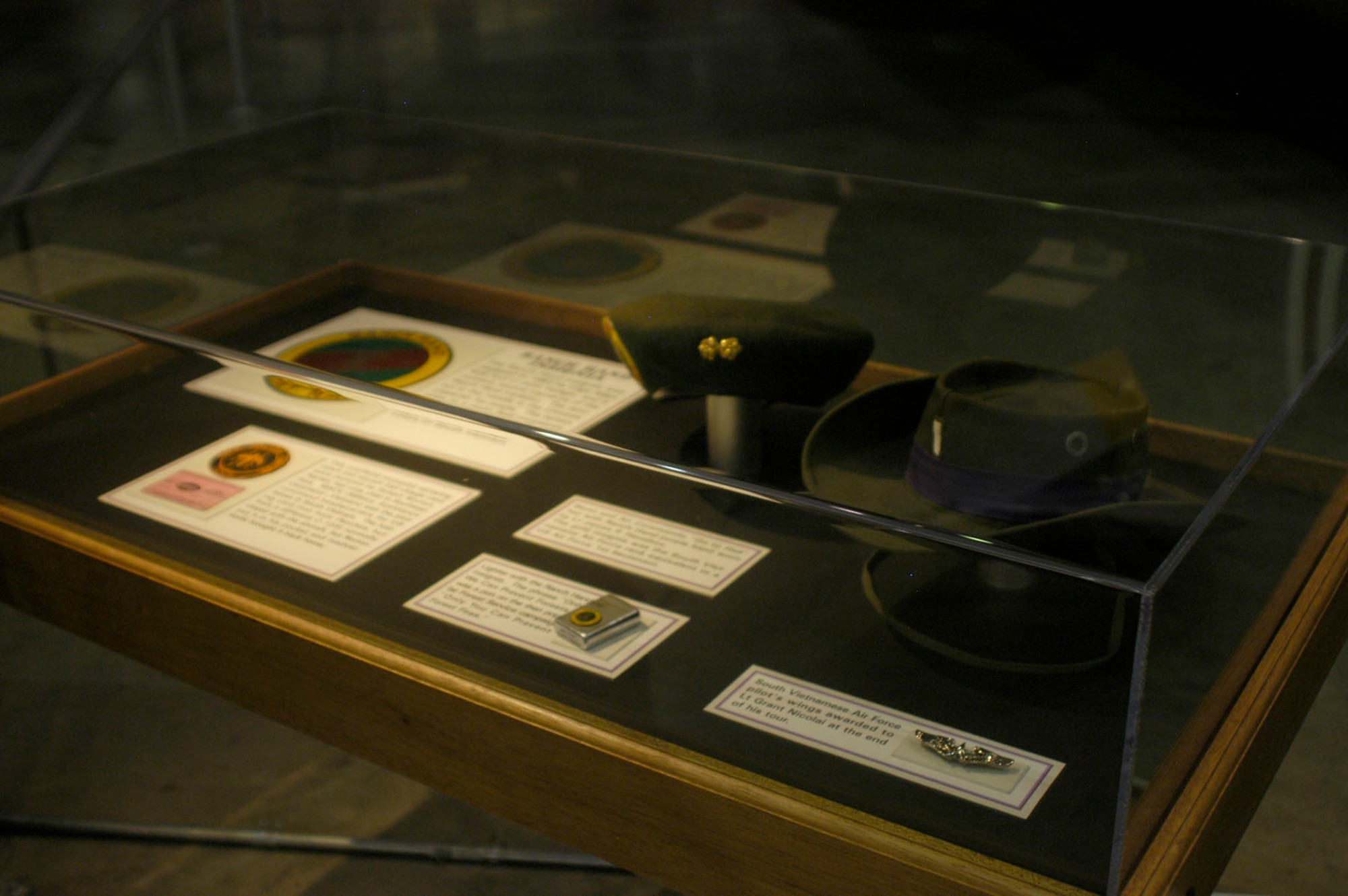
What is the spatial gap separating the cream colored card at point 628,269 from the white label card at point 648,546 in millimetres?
443

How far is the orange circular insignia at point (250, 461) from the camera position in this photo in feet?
3.13

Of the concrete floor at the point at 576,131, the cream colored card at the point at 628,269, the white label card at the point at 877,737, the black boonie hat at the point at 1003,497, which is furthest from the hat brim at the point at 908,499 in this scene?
the concrete floor at the point at 576,131

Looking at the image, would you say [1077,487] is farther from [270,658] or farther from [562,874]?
[562,874]

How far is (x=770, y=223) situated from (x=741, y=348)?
1.81ft

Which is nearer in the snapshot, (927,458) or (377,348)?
(927,458)

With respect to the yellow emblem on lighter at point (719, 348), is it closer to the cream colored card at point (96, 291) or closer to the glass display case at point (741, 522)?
the glass display case at point (741, 522)

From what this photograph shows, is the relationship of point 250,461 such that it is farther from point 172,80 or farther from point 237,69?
point 237,69

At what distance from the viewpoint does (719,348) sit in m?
0.97

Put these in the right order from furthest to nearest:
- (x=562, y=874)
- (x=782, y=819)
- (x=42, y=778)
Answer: (x=42, y=778) < (x=562, y=874) < (x=782, y=819)

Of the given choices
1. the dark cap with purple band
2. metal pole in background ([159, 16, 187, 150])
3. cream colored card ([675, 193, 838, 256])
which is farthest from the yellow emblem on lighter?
metal pole in background ([159, 16, 187, 150])

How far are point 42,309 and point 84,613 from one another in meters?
0.26

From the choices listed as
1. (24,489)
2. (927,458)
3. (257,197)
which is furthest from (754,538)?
(257,197)

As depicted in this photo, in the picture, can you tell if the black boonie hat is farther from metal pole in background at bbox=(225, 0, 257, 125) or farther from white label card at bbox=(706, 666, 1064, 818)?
metal pole in background at bbox=(225, 0, 257, 125)

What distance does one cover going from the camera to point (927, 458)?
2.81ft
